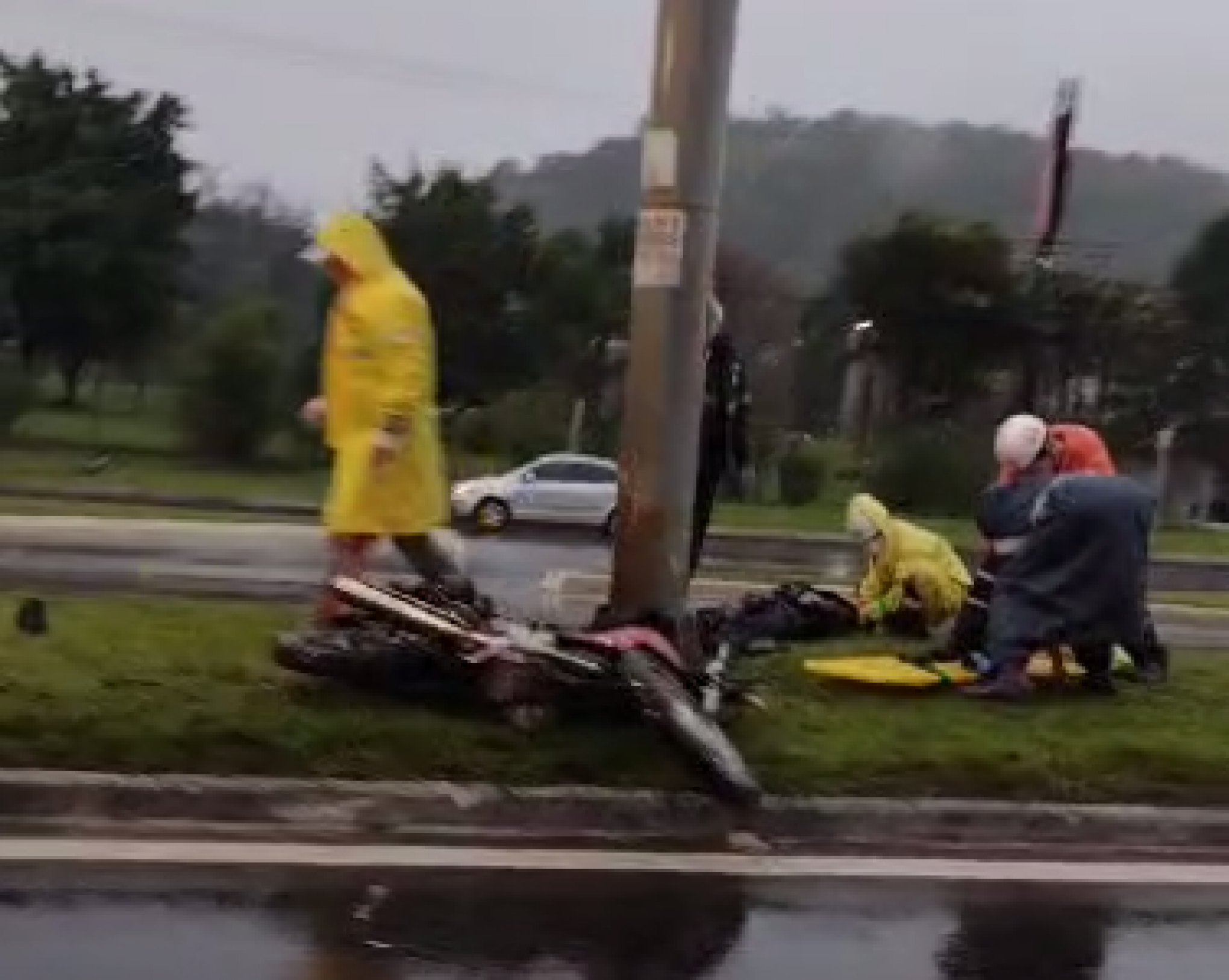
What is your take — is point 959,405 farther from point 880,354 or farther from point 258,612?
point 258,612

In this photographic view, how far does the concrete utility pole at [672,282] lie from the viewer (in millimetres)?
8773

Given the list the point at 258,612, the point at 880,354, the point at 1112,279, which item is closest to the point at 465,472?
the point at 880,354

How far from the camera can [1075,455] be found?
995cm

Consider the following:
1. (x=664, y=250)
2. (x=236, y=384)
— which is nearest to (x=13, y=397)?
(x=236, y=384)

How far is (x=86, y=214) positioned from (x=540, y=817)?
4750 cm

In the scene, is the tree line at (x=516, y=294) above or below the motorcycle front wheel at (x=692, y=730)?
above

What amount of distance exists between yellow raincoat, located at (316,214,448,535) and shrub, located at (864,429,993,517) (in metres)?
30.3

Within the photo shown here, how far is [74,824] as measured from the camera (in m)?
6.82

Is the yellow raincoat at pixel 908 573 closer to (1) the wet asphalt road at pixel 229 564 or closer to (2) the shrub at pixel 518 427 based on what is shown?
(1) the wet asphalt road at pixel 229 564

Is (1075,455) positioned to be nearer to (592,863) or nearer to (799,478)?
(592,863)

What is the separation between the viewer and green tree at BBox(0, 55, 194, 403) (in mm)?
52562

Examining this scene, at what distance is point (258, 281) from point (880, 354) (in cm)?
1870

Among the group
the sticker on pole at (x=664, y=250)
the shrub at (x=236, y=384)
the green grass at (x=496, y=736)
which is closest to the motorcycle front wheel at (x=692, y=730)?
the green grass at (x=496, y=736)

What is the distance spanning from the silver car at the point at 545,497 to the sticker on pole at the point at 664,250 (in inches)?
935
